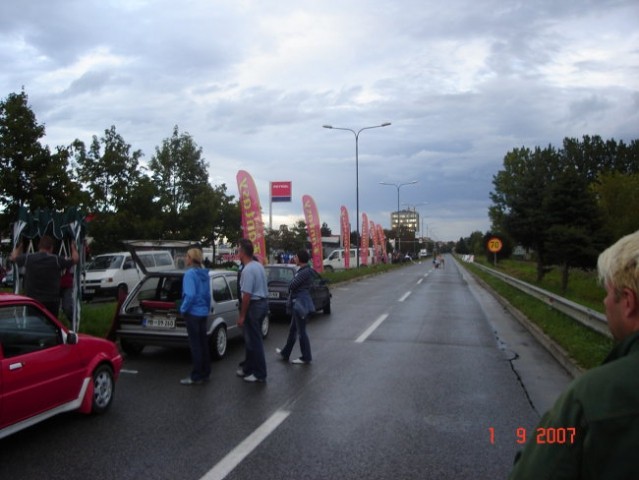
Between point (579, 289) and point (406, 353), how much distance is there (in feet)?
56.7

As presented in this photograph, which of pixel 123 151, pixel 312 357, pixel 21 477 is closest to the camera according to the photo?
pixel 21 477

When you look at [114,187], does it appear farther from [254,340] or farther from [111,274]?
[254,340]

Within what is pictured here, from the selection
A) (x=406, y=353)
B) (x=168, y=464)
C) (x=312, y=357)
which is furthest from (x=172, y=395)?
(x=406, y=353)

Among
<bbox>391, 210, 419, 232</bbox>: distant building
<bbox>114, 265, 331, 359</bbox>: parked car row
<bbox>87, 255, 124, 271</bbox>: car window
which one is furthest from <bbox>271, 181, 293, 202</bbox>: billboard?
<bbox>391, 210, 419, 232</bbox>: distant building

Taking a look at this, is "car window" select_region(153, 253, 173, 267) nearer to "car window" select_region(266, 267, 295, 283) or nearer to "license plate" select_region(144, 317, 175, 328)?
"car window" select_region(266, 267, 295, 283)

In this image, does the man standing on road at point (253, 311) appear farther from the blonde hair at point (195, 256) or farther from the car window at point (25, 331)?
the car window at point (25, 331)

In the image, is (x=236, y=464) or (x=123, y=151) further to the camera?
(x=123, y=151)

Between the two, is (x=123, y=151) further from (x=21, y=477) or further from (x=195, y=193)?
(x=21, y=477)

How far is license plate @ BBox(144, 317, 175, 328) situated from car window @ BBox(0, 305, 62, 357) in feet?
10.7

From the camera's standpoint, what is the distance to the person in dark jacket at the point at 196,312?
6.95m

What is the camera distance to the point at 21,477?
404 centimetres

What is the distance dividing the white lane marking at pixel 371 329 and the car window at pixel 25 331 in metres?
6.60

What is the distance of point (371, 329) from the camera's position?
41.0ft
